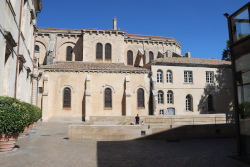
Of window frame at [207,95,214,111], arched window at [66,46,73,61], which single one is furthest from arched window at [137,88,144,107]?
arched window at [66,46,73,61]

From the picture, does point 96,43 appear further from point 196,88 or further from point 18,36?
point 18,36

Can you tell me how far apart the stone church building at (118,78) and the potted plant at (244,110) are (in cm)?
1880

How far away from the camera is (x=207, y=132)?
13.6 m

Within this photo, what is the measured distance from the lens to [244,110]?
8.06 metres

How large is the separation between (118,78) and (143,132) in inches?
610

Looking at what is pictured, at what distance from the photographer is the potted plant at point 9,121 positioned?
7.29 metres

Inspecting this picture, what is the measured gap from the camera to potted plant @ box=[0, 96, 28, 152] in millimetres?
7289

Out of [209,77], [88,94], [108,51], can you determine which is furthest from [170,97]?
[108,51]

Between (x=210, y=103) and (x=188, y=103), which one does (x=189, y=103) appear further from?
(x=210, y=103)

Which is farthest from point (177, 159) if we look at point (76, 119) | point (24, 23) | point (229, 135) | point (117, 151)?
point (76, 119)

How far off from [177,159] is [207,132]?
6434 millimetres

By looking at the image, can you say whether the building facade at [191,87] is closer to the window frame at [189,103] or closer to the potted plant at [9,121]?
the window frame at [189,103]

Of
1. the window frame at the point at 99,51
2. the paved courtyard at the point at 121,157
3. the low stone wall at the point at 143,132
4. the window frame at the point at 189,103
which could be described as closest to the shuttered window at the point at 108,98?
the window frame at the point at 99,51

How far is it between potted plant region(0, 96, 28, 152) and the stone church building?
56.0 ft
